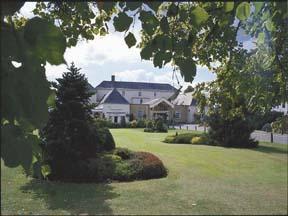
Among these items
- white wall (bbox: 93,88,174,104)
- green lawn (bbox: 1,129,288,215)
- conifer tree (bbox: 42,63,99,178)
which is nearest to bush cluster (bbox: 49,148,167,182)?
conifer tree (bbox: 42,63,99,178)

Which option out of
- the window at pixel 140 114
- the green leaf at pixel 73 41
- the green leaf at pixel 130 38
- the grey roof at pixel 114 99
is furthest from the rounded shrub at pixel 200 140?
the window at pixel 140 114

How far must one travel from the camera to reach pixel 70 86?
16719mm

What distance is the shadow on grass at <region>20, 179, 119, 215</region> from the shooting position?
1035 cm

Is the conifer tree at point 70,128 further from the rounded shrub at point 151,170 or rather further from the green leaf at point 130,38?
the green leaf at point 130,38

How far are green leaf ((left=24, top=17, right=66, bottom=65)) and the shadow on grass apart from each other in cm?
798

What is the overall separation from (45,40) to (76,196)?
11.0 m

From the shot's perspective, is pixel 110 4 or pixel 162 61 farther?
pixel 162 61

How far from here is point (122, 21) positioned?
2088mm

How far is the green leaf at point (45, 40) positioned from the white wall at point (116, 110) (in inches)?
2778

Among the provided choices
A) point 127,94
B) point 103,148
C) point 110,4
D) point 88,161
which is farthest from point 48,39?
point 127,94

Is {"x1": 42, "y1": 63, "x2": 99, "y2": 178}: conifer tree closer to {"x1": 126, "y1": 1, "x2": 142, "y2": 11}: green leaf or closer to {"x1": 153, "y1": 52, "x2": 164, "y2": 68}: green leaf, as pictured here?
{"x1": 153, "y1": 52, "x2": 164, "y2": 68}: green leaf

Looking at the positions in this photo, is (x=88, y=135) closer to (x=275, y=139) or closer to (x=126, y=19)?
(x=126, y=19)

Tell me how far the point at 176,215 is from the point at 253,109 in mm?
3189

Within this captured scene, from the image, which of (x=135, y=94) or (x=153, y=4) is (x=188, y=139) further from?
(x=135, y=94)
